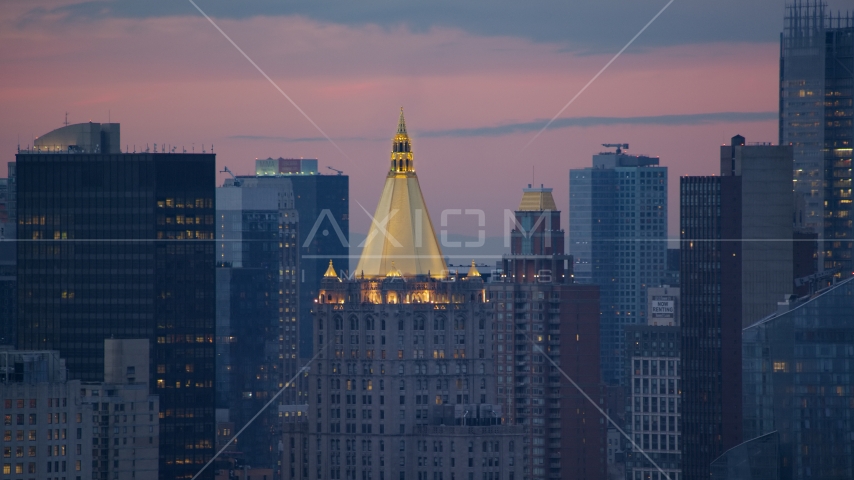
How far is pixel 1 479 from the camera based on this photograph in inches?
7869

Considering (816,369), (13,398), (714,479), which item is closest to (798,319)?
(816,369)

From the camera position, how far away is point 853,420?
180250mm

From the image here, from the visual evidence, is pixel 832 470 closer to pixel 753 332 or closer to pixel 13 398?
pixel 753 332

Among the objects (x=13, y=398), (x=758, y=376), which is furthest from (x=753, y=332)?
(x=13, y=398)

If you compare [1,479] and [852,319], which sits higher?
[852,319]

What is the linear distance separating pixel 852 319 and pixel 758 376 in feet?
29.7

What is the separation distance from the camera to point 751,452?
18050cm

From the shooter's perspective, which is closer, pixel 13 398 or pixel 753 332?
pixel 753 332

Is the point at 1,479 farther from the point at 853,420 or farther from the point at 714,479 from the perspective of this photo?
the point at 853,420

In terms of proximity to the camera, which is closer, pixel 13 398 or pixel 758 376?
pixel 758 376

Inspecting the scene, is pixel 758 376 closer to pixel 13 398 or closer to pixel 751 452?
pixel 751 452

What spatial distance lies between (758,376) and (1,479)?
225 ft

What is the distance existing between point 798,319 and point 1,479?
72.8 metres

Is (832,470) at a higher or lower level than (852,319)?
lower
